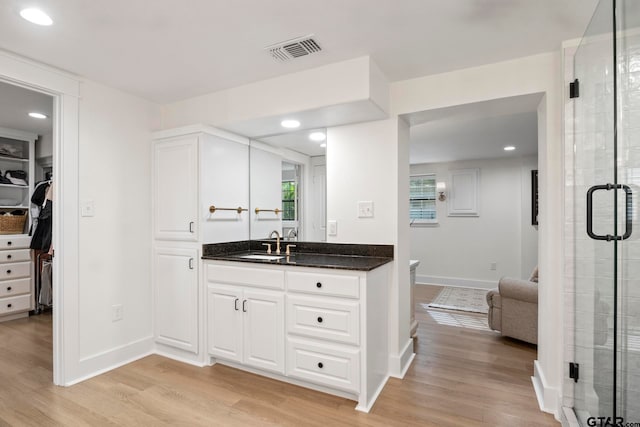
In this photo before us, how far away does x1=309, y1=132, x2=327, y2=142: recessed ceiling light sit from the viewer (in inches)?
114

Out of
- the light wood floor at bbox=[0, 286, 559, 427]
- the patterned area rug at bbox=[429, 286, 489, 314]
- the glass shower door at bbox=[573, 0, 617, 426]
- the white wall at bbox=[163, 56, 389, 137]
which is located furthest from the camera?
the patterned area rug at bbox=[429, 286, 489, 314]

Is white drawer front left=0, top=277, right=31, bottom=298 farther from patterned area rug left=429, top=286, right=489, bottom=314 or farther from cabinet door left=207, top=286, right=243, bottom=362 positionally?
patterned area rug left=429, top=286, right=489, bottom=314

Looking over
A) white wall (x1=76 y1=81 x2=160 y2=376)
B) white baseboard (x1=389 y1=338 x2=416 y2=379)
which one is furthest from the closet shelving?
white baseboard (x1=389 y1=338 x2=416 y2=379)

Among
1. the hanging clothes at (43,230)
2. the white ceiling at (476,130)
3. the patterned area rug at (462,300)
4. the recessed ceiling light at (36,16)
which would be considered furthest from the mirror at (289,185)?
the patterned area rug at (462,300)

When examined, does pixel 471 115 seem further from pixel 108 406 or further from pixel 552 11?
pixel 108 406

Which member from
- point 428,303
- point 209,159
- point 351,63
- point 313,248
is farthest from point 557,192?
point 428,303

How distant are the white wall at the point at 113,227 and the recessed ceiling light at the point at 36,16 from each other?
0.81 meters

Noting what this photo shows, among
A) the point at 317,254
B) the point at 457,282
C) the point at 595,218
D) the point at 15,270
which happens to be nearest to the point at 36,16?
the point at 317,254

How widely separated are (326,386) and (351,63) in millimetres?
2186

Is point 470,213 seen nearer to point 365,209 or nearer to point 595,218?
point 365,209

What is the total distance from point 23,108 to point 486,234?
21.6 feet

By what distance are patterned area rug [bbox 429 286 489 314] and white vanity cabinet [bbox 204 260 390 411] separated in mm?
2528

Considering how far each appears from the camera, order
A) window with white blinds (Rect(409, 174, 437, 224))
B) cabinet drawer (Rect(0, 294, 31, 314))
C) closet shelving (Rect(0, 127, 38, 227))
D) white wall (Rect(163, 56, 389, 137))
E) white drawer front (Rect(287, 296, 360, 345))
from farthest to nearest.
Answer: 1. window with white blinds (Rect(409, 174, 437, 224))
2. closet shelving (Rect(0, 127, 38, 227))
3. cabinet drawer (Rect(0, 294, 31, 314))
4. white wall (Rect(163, 56, 389, 137))
5. white drawer front (Rect(287, 296, 360, 345))

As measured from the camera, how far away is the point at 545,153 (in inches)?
85.5
